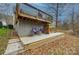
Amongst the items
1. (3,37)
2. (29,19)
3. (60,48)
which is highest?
(29,19)

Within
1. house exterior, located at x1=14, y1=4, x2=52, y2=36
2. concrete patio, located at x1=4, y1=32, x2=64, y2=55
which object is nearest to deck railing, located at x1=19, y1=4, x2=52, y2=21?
house exterior, located at x1=14, y1=4, x2=52, y2=36

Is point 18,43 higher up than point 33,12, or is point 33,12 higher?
point 33,12

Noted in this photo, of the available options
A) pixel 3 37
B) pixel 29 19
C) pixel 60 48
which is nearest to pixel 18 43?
pixel 3 37

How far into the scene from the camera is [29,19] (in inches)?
79.8

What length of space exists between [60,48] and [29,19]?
1.51 feet

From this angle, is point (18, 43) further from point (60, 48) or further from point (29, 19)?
point (60, 48)

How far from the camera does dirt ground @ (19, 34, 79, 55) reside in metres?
2.01

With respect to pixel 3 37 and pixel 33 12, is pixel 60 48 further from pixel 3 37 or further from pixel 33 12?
pixel 3 37

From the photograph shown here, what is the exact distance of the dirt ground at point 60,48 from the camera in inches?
79.1

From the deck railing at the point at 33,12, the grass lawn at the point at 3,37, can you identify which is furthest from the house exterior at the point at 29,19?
the grass lawn at the point at 3,37

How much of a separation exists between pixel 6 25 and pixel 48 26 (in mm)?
461
